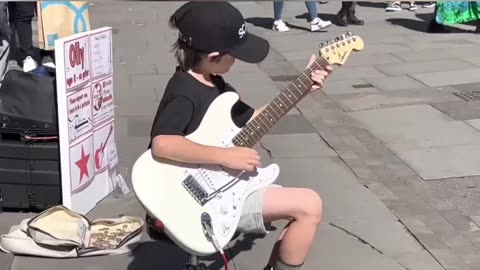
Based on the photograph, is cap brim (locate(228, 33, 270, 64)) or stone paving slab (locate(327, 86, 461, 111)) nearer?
cap brim (locate(228, 33, 270, 64))

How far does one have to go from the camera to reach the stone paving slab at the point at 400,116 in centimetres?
684

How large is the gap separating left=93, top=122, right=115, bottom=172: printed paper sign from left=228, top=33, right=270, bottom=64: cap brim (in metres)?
1.83

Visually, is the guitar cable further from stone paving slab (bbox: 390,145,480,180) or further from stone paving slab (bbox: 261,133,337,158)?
stone paving slab (bbox: 261,133,337,158)

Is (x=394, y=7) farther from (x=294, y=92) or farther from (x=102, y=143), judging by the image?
(x=294, y=92)

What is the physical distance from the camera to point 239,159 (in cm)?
329

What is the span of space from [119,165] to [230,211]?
250cm

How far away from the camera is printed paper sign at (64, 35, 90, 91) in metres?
4.57

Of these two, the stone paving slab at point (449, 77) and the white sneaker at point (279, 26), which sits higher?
the stone paving slab at point (449, 77)

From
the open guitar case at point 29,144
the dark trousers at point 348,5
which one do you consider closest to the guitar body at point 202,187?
the open guitar case at point 29,144

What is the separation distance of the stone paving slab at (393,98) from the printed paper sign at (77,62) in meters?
3.18

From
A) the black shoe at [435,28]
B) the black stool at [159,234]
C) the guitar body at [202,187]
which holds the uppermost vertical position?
the guitar body at [202,187]

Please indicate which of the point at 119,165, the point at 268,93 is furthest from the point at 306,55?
the point at 119,165

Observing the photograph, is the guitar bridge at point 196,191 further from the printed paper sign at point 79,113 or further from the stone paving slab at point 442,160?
the stone paving slab at point 442,160

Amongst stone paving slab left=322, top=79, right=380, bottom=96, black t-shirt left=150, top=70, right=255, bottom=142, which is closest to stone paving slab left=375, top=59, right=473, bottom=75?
stone paving slab left=322, top=79, right=380, bottom=96
